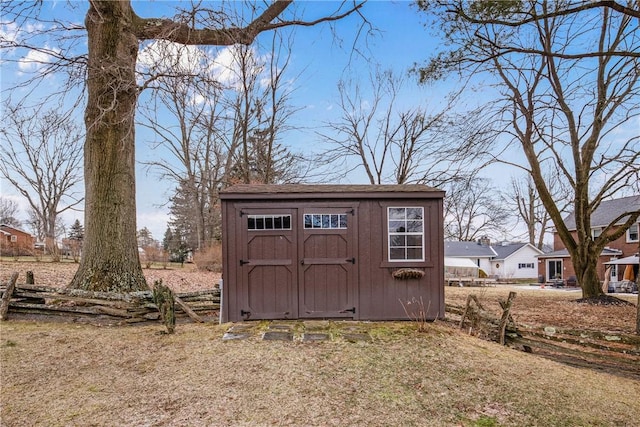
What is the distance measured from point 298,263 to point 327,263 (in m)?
0.54

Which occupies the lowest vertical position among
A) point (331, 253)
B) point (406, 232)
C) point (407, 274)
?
point (407, 274)

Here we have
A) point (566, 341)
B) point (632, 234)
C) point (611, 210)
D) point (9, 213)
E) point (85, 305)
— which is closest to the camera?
point (566, 341)

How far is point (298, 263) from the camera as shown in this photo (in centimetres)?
687

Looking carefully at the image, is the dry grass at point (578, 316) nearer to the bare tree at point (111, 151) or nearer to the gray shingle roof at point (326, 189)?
the gray shingle roof at point (326, 189)

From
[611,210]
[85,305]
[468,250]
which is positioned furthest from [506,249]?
[85,305]

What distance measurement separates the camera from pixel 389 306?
6953 millimetres

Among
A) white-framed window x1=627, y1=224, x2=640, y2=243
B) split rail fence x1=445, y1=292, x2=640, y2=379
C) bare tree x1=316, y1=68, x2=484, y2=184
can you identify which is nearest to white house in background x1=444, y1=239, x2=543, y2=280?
white-framed window x1=627, y1=224, x2=640, y2=243

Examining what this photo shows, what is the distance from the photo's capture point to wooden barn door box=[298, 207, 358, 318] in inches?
270

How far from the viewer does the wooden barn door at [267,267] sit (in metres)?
6.80

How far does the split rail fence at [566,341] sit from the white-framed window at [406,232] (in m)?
1.34

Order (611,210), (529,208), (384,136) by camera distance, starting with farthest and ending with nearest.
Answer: (529,208)
(611,210)
(384,136)

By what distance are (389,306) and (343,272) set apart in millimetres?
1068

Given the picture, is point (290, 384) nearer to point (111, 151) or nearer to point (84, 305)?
point (84, 305)

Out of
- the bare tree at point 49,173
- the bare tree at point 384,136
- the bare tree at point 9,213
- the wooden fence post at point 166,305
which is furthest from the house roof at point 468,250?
the bare tree at point 9,213
